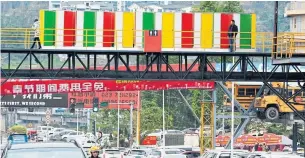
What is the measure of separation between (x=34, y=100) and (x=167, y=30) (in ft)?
122

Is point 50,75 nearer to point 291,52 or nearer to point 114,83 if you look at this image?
point 291,52

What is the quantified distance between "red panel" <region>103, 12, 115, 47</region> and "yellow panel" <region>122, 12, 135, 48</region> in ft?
1.82

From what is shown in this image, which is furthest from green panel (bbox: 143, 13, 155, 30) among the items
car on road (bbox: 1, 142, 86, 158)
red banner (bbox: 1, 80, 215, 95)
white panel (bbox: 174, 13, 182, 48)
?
car on road (bbox: 1, 142, 86, 158)

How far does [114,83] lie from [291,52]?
23230 millimetres

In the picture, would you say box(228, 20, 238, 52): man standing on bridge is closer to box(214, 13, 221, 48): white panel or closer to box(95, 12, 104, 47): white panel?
box(214, 13, 221, 48): white panel

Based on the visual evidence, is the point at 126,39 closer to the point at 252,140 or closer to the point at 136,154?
the point at 136,154

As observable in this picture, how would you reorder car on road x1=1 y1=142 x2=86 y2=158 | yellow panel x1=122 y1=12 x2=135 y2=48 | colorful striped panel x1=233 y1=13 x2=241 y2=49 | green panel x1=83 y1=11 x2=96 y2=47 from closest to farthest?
car on road x1=1 y1=142 x2=86 y2=158 → yellow panel x1=122 y1=12 x2=135 y2=48 → green panel x1=83 y1=11 x2=96 y2=47 → colorful striped panel x1=233 y1=13 x2=241 y2=49

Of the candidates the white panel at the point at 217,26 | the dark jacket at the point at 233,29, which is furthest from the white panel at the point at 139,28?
the dark jacket at the point at 233,29

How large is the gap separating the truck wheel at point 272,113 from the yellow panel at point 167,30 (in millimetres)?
14542

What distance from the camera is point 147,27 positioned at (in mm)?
52438

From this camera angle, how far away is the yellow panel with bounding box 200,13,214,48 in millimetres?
52750

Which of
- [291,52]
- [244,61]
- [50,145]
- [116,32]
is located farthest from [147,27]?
[50,145]

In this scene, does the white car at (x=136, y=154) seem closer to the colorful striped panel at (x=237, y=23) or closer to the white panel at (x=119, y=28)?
the white panel at (x=119, y=28)

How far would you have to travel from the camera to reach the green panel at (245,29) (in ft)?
174
